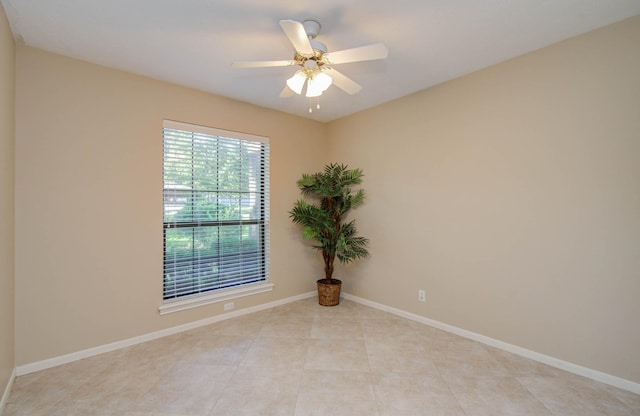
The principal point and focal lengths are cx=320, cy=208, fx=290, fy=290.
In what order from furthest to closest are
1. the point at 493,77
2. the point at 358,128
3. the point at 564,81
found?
the point at 358,128, the point at 493,77, the point at 564,81

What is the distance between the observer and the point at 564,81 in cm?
229

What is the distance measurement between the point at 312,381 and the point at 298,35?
7.73 ft

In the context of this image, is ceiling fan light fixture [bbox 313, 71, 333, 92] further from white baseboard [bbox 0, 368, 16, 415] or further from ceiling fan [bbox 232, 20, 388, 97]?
white baseboard [bbox 0, 368, 16, 415]

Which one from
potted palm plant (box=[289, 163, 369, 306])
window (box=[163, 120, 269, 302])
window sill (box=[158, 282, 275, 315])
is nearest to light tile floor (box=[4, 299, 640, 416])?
window sill (box=[158, 282, 275, 315])

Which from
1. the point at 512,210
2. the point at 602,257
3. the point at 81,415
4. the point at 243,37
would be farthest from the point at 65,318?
the point at 602,257

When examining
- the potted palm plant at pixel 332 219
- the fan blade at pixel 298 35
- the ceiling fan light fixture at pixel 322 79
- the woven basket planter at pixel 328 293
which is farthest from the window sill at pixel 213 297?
the fan blade at pixel 298 35

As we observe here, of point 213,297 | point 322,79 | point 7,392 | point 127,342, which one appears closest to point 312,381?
point 213,297

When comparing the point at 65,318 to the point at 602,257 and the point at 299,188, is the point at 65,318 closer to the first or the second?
the point at 299,188

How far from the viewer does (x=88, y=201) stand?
2.55 m

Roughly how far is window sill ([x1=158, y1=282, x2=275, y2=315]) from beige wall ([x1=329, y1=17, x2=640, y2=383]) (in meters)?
1.64

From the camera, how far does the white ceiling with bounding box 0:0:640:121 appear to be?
1.88 metres

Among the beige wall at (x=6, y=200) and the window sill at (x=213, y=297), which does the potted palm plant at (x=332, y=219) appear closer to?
the window sill at (x=213, y=297)

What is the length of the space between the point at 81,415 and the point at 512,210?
352cm

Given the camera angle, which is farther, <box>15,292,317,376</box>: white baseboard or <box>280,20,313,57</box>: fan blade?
<box>15,292,317,376</box>: white baseboard
